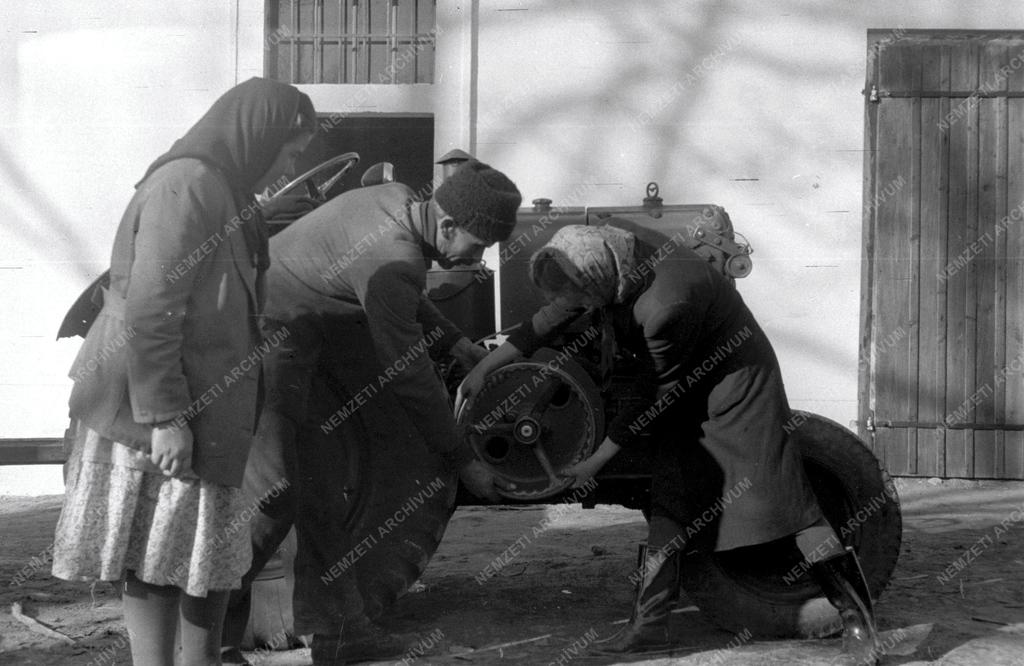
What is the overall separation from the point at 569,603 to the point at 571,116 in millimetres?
3481

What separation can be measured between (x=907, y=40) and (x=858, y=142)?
0.71 meters

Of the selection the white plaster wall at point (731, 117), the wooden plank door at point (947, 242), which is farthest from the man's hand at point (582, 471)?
the wooden plank door at point (947, 242)

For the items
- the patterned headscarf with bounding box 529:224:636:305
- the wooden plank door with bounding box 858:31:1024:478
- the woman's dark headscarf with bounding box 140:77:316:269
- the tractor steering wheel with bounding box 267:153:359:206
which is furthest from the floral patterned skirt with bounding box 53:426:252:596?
the wooden plank door with bounding box 858:31:1024:478

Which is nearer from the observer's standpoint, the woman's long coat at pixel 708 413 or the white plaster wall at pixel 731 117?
the woman's long coat at pixel 708 413

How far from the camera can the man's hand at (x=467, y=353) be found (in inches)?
173

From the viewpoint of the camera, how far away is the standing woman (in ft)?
8.65

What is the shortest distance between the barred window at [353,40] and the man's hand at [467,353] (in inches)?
134

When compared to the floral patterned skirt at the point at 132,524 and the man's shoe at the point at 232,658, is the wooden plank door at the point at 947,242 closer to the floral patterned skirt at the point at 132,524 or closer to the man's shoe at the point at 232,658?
the man's shoe at the point at 232,658

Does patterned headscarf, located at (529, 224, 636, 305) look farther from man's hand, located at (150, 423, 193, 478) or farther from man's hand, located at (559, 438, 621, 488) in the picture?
man's hand, located at (150, 423, 193, 478)

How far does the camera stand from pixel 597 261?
384cm

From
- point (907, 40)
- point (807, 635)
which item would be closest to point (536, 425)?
point (807, 635)

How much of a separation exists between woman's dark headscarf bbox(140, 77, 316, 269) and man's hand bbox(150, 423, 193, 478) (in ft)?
1.69

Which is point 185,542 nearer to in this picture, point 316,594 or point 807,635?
point 316,594

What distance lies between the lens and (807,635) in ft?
13.8
